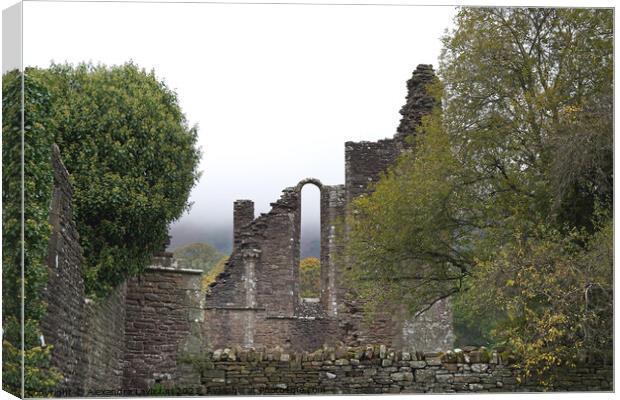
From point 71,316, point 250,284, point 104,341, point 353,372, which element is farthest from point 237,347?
point 250,284

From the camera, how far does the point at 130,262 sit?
1705cm

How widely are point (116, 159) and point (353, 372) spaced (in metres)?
4.41

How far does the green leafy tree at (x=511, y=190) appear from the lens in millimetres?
15586

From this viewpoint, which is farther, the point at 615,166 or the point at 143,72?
the point at 143,72

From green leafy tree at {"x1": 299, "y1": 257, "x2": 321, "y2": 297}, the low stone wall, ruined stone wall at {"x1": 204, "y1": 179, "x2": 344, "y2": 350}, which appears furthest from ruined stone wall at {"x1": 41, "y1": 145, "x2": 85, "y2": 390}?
green leafy tree at {"x1": 299, "y1": 257, "x2": 321, "y2": 297}

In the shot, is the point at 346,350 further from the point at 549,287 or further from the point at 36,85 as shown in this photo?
the point at 36,85

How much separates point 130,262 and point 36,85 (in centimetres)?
487

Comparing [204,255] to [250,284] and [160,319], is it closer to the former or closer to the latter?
[250,284]

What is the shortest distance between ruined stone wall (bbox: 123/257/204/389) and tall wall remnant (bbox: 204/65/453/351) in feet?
26.7

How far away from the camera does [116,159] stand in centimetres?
1625

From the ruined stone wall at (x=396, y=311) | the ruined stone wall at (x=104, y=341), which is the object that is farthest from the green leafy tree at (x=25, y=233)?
the ruined stone wall at (x=396, y=311)

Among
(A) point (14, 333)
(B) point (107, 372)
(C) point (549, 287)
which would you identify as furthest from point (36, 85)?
(C) point (549, 287)

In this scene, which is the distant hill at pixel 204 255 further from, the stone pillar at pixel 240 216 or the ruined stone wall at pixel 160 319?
the ruined stone wall at pixel 160 319

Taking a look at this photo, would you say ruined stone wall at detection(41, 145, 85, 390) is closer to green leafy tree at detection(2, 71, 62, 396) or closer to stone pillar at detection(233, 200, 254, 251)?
green leafy tree at detection(2, 71, 62, 396)
